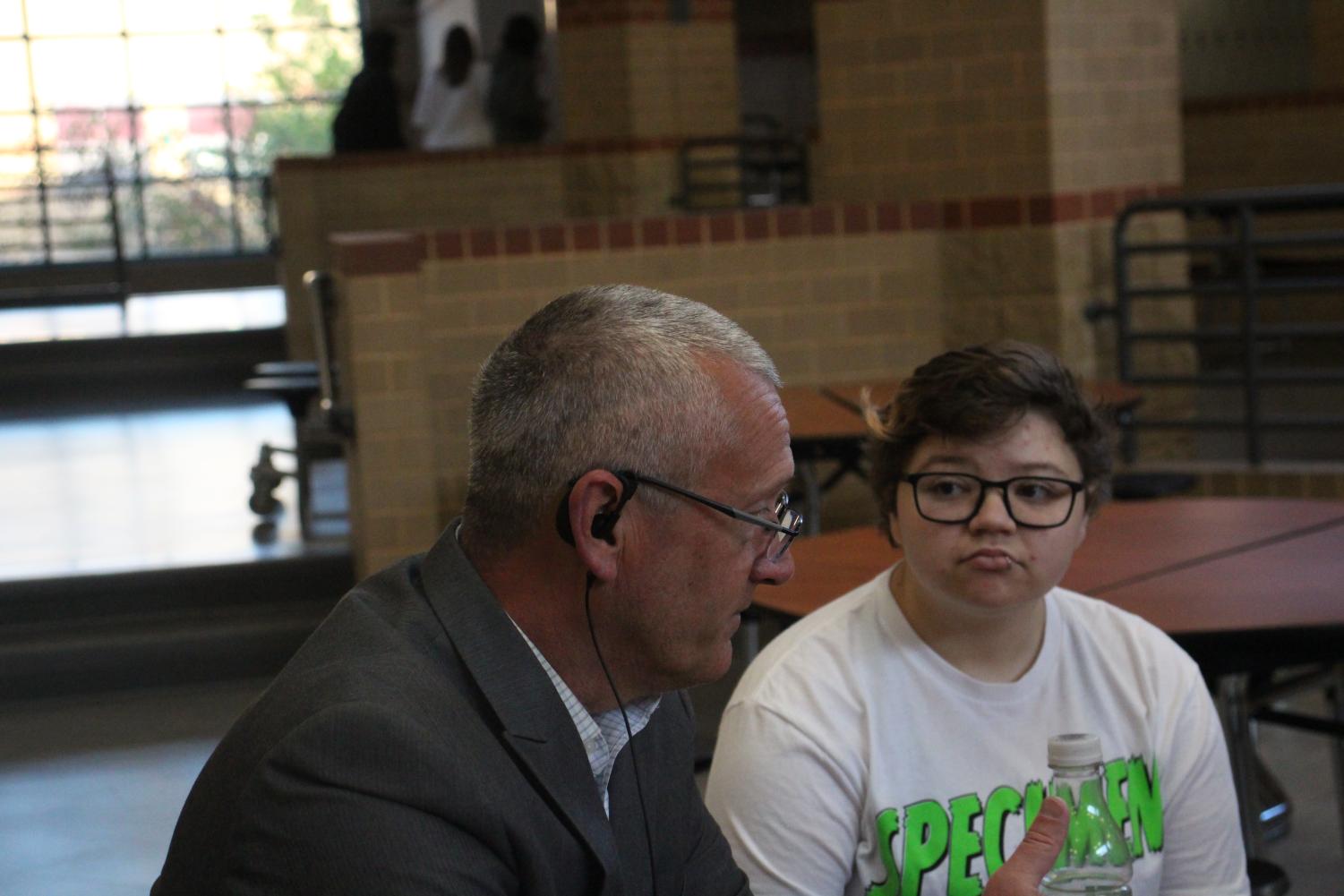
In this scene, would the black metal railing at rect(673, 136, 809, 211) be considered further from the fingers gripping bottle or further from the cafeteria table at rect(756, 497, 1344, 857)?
the fingers gripping bottle

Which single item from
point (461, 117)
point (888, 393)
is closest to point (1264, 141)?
point (461, 117)

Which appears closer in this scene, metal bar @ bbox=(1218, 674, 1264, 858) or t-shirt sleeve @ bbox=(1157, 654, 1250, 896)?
t-shirt sleeve @ bbox=(1157, 654, 1250, 896)

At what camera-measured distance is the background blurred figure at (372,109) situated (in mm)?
10695

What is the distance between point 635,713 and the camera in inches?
55.6

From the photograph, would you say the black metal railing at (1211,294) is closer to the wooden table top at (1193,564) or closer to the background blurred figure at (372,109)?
the wooden table top at (1193,564)

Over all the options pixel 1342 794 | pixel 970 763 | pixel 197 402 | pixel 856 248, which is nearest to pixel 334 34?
pixel 197 402

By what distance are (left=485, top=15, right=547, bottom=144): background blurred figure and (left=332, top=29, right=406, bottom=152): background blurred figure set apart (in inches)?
27.5

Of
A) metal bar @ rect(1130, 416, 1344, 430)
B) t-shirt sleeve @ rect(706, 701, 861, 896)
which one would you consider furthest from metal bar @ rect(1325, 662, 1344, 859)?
t-shirt sleeve @ rect(706, 701, 861, 896)

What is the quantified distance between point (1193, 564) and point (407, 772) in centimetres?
215

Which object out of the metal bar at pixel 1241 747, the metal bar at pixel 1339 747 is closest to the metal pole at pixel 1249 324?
the metal bar at pixel 1339 747

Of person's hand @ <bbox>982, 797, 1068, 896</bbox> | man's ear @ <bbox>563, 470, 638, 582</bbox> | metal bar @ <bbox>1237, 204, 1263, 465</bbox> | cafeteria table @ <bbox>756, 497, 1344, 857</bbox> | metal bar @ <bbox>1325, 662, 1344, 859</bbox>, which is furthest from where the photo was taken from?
metal bar @ <bbox>1237, 204, 1263, 465</bbox>

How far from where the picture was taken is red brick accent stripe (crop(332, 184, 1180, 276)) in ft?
17.8

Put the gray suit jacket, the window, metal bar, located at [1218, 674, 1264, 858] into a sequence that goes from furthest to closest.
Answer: the window
metal bar, located at [1218, 674, 1264, 858]
the gray suit jacket

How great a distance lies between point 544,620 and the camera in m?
1.34
